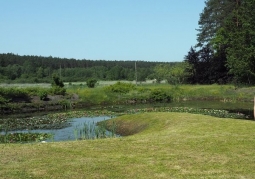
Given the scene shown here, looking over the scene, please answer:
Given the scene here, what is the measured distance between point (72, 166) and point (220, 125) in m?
8.59

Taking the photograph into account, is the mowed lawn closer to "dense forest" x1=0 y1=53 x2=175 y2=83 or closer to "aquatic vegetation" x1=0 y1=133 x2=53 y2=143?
"aquatic vegetation" x1=0 y1=133 x2=53 y2=143

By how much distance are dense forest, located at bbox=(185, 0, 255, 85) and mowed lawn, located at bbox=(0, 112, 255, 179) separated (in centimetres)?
3707

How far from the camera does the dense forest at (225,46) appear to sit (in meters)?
48.9

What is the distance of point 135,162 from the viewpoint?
31.8ft

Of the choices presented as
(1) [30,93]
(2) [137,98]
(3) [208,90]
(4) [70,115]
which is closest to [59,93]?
(1) [30,93]

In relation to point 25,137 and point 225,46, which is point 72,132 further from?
point 225,46

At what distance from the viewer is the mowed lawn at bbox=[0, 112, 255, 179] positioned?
8.71m

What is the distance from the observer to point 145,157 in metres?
10.2

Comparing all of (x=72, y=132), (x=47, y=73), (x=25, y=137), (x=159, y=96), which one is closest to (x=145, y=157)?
A: (x=25, y=137)

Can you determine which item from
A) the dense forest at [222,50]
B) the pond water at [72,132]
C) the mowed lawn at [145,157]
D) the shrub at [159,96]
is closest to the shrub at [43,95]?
the shrub at [159,96]

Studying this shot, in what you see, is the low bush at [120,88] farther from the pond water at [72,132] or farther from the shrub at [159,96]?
the pond water at [72,132]

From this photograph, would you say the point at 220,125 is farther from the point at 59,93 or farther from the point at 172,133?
the point at 59,93

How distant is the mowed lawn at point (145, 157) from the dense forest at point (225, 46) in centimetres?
3707

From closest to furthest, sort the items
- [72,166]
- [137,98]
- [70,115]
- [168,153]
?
[72,166], [168,153], [70,115], [137,98]
